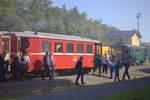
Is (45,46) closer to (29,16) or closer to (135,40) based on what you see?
(29,16)

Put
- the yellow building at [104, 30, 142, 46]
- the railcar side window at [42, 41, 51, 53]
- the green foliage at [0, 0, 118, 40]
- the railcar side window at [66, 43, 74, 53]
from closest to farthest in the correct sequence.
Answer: the railcar side window at [42, 41, 51, 53]
the railcar side window at [66, 43, 74, 53]
the green foliage at [0, 0, 118, 40]
the yellow building at [104, 30, 142, 46]

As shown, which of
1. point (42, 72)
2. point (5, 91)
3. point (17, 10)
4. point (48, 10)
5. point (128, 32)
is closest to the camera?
point (5, 91)

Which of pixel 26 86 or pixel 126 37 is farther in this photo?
pixel 126 37

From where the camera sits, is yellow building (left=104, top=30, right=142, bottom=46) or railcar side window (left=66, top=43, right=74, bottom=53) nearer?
railcar side window (left=66, top=43, right=74, bottom=53)

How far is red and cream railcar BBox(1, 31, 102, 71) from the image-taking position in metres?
17.0

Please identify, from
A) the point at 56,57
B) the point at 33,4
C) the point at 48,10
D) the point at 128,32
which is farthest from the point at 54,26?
the point at 128,32

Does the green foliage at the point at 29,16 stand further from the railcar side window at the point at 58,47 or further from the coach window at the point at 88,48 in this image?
the railcar side window at the point at 58,47

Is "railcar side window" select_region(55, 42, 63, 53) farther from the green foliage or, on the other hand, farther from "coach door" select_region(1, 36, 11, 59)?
the green foliage

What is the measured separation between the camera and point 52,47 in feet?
62.0

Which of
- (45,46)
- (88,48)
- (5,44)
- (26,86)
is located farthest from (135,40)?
(26,86)

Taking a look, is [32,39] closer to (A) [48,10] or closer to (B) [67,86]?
(B) [67,86]

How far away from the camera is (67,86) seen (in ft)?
51.3

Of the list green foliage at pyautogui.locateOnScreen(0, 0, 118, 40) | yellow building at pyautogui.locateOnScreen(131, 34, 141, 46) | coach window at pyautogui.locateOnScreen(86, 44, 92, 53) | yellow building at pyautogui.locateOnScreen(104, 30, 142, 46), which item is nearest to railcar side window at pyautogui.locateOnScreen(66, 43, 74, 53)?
coach window at pyautogui.locateOnScreen(86, 44, 92, 53)

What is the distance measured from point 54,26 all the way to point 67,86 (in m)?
21.4
